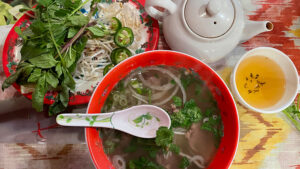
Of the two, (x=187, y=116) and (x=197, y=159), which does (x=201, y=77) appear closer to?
(x=187, y=116)

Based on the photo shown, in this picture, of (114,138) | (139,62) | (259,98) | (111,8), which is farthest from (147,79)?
(259,98)

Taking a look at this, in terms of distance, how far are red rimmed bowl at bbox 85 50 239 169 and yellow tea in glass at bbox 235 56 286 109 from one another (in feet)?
0.70

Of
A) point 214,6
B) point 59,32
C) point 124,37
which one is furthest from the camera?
point 124,37

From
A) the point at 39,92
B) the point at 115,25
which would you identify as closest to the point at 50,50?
the point at 39,92

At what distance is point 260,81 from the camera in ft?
2.94

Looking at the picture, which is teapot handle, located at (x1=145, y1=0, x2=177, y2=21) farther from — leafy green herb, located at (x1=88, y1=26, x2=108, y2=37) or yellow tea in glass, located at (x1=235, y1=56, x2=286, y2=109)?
yellow tea in glass, located at (x1=235, y1=56, x2=286, y2=109)

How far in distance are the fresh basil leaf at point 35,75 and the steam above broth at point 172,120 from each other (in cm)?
26

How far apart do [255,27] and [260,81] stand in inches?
11.2

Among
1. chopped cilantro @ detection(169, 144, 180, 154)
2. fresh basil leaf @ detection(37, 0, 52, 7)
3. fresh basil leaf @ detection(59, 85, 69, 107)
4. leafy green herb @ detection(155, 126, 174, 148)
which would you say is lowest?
chopped cilantro @ detection(169, 144, 180, 154)

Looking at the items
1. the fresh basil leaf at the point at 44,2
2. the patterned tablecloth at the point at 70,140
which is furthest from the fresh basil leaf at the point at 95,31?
the patterned tablecloth at the point at 70,140

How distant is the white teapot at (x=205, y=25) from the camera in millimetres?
703

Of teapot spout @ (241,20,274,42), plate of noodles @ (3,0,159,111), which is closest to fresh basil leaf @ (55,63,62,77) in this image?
plate of noodles @ (3,0,159,111)

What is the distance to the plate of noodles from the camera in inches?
34.1

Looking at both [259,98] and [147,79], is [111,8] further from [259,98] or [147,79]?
[259,98]
